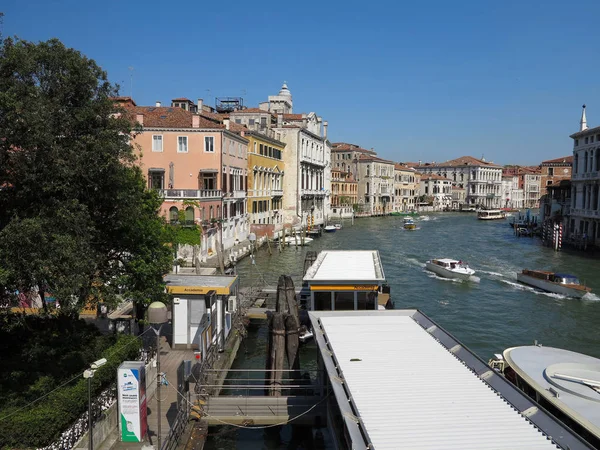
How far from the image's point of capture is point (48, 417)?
718cm

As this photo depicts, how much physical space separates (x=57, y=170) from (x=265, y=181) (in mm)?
34445

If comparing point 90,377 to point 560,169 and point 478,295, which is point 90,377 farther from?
point 560,169

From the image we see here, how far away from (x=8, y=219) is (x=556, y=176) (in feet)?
287

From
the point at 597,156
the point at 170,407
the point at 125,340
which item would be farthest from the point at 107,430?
the point at 597,156

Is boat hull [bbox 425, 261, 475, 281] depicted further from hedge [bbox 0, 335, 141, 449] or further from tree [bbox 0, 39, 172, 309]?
hedge [bbox 0, 335, 141, 449]

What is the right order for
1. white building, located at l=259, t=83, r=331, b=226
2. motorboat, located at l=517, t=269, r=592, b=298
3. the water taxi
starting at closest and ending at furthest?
motorboat, located at l=517, t=269, r=592, b=298, white building, located at l=259, t=83, r=331, b=226, the water taxi

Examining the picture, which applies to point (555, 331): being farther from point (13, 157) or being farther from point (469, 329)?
point (13, 157)

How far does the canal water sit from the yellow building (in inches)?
153

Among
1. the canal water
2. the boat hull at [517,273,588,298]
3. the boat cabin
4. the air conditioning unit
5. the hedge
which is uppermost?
the boat cabin

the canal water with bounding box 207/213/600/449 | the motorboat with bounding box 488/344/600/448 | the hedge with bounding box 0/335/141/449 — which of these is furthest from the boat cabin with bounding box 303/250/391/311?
the hedge with bounding box 0/335/141/449

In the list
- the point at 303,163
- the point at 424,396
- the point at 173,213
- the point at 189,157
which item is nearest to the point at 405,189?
the point at 303,163

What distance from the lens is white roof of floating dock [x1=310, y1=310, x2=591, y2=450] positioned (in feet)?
17.6

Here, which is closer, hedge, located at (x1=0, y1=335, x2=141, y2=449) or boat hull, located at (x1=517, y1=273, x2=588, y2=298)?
hedge, located at (x1=0, y1=335, x2=141, y2=449)

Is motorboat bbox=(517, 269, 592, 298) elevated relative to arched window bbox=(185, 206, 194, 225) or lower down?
lower down
